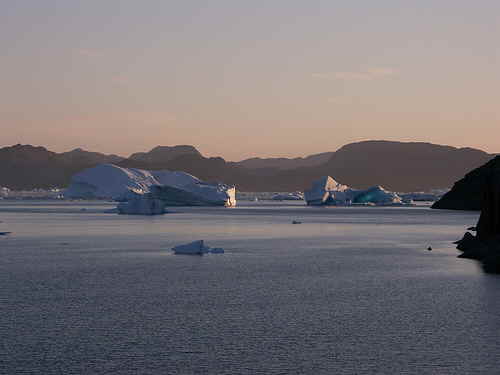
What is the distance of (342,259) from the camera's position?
110 ft

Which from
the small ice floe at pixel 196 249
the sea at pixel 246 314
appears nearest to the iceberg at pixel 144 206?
the small ice floe at pixel 196 249

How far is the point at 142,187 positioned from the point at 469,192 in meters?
65.3

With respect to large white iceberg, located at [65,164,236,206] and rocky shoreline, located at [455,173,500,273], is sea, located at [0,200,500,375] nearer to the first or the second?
rocky shoreline, located at [455,173,500,273]

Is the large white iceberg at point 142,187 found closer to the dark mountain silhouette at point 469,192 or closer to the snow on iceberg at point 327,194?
the snow on iceberg at point 327,194

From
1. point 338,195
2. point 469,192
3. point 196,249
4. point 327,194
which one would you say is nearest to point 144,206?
point 469,192

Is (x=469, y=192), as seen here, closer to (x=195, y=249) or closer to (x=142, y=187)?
(x=142, y=187)

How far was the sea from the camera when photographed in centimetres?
1320

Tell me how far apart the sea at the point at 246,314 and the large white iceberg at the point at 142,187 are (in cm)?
8602

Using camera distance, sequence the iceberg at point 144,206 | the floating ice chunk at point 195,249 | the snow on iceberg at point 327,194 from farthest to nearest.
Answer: the snow on iceberg at point 327,194 → the iceberg at point 144,206 → the floating ice chunk at point 195,249

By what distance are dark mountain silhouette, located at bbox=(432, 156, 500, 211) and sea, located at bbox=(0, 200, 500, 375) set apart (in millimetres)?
73140

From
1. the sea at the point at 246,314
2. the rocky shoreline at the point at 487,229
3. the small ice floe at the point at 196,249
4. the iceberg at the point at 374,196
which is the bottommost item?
the sea at the point at 246,314

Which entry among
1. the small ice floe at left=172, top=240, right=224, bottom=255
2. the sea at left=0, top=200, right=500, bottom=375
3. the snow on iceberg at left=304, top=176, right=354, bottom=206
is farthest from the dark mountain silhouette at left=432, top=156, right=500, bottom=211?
the sea at left=0, top=200, right=500, bottom=375

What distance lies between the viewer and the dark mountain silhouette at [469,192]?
104m

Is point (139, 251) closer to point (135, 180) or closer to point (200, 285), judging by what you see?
point (200, 285)
